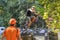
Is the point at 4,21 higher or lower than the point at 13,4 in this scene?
lower

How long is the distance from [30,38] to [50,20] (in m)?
2.85

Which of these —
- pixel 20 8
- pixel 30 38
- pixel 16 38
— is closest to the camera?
pixel 16 38

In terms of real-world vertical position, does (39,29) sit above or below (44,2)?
below

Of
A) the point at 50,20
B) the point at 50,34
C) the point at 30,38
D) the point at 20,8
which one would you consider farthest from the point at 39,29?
the point at 50,20

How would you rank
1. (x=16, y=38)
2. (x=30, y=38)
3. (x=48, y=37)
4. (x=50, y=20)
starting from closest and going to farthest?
(x=50, y=20), (x=16, y=38), (x=48, y=37), (x=30, y=38)

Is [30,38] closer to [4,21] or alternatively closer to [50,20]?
[50,20]

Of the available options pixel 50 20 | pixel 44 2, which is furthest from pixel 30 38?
pixel 44 2

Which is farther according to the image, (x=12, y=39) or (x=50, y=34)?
(x=50, y=34)

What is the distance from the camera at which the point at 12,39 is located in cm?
467

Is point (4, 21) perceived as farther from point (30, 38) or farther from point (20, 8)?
point (30, 38)

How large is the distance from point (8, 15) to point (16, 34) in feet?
32.1

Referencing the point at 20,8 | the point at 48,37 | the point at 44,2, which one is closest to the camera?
the point at 44,2

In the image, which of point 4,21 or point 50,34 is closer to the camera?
point 50,34

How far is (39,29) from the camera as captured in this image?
9.70 meters
